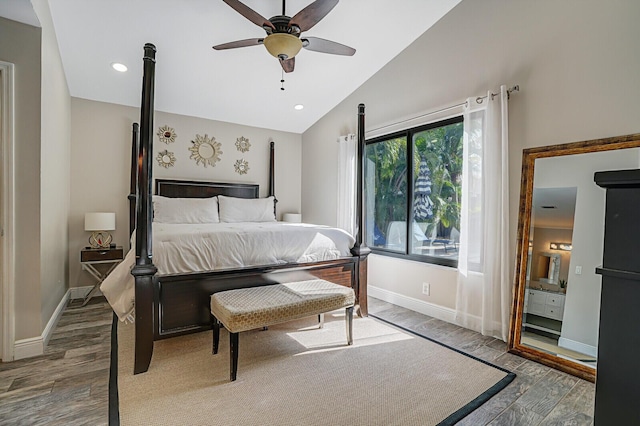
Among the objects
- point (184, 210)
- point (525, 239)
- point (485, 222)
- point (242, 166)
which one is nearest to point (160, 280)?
point (184, 210)

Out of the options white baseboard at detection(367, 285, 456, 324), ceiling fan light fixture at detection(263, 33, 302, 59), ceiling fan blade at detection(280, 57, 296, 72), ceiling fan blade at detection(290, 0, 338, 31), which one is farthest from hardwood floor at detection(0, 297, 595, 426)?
ceiling fan blade at detection(280, 57, 296, 72)

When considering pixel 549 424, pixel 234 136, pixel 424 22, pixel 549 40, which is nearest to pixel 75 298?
pixel 234 136

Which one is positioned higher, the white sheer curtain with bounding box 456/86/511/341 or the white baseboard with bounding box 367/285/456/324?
the white sheer curtain with bounding box 456/86/511/341

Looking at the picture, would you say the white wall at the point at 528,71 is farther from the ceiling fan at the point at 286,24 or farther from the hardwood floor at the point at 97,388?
the ceiling fan at the point at 286,24

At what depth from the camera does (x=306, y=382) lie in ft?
6.89

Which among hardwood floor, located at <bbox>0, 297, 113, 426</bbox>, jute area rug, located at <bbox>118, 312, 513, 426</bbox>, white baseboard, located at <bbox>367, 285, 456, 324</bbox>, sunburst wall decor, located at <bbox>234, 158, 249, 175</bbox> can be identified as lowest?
hardwood floor, located at <bbox>0, 297, 113, 426</bbox>

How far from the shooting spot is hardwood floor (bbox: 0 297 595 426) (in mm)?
1758

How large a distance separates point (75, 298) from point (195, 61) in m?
3.20

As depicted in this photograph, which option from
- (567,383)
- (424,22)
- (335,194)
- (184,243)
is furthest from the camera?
(335,194)

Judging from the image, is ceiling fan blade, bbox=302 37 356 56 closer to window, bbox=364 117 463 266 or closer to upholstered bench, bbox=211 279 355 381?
window, bbox=364 117 463 266

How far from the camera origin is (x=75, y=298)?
3.94 metres

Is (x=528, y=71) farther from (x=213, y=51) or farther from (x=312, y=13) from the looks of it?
(x=213, y=51)

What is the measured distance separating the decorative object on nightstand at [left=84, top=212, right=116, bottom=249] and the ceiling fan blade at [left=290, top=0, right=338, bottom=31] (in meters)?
3.12

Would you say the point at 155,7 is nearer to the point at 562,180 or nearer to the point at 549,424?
the point at 562,180
